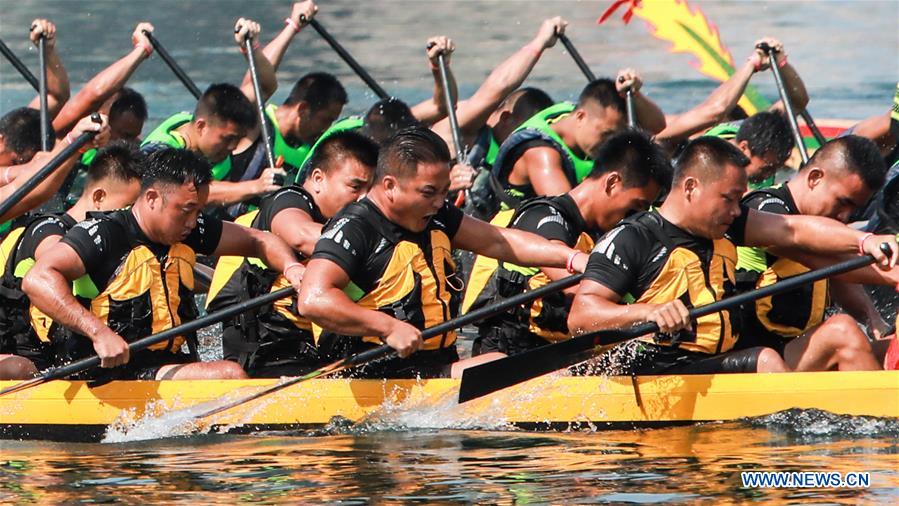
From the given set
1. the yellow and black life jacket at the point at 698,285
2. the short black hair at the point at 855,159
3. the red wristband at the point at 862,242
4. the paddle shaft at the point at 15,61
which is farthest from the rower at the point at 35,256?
the paddle shaft at the point at 15,61

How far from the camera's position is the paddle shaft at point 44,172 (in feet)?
23.1

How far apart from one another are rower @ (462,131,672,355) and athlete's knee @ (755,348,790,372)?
2.71 feet

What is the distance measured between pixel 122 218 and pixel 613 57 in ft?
41.9

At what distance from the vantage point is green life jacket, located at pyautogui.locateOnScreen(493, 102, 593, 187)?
816cm

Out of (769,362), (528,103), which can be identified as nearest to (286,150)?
(528,103)

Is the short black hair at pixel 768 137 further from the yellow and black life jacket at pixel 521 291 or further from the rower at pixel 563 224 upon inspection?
the yellow and black life jacket at pixel 521 291

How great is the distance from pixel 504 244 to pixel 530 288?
0.31m

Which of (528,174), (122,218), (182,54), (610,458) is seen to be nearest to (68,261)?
(122,218)

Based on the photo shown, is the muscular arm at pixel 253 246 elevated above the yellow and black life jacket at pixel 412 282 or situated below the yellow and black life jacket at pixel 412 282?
above

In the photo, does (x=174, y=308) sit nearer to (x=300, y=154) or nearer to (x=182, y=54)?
(x=300, y=154)

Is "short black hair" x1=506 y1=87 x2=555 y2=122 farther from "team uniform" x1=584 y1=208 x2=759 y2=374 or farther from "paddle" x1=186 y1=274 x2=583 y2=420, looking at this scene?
"team uniform" x1=584 y1=208 x2=759 y2=374

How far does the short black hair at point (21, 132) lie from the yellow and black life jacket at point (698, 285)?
388 cm

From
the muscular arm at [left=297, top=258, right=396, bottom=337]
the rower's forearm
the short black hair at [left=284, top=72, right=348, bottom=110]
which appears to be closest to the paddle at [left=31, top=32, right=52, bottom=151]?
the short black hair at [left=284, top=72, right=348, bottom=110]

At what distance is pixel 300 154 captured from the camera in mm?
9242
